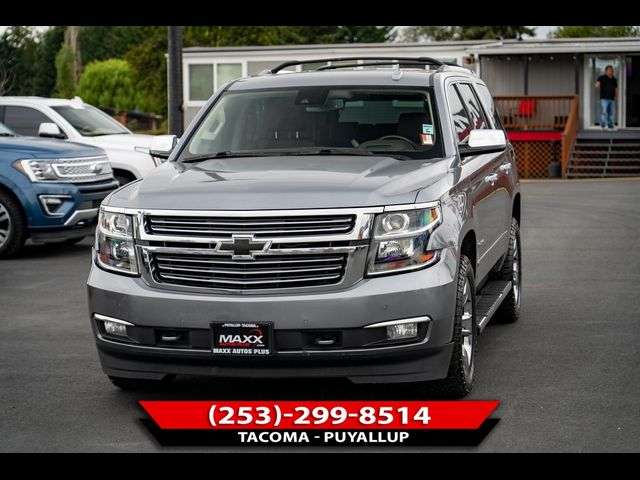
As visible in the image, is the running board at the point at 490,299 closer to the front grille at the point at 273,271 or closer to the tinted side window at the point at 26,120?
the front grille at the point at 273,271

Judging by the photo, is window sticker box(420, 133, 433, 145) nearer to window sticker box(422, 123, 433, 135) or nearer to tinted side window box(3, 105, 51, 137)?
window sticker box(422, 123, 433, 135)

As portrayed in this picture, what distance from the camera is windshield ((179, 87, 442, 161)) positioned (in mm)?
7621

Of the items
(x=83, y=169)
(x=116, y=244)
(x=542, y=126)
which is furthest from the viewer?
(x=542, y=126)

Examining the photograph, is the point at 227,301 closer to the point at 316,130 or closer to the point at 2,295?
the point at 316,130

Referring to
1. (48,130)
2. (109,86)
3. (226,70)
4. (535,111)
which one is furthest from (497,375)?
(109,86)

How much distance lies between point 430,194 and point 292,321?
1.05 metres

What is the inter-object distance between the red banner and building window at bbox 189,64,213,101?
117 feet

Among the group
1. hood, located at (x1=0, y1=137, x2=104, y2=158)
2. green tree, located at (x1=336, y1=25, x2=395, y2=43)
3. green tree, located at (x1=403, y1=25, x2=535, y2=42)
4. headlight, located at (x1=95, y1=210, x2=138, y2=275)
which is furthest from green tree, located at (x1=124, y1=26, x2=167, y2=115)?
headlight, located at (x1=95, y1=210, x2=138, y2=275)

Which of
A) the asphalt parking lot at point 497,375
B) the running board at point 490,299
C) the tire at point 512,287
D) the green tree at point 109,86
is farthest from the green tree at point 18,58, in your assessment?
the running board at point 490,299

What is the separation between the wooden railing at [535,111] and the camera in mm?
34812

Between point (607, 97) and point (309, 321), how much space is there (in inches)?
1191

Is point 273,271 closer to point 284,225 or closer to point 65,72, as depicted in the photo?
point 284,225

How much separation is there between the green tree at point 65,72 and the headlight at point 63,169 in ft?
337

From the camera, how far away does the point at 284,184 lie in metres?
6.47
